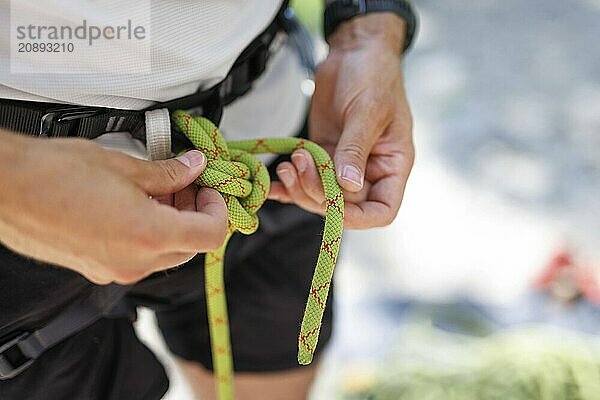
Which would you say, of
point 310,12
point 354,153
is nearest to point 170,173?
point 354,153

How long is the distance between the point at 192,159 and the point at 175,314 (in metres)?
0.48

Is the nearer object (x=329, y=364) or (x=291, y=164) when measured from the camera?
(x=291, y=164)

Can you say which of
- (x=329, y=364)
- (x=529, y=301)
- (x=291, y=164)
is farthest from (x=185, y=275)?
(x=529, y=301)

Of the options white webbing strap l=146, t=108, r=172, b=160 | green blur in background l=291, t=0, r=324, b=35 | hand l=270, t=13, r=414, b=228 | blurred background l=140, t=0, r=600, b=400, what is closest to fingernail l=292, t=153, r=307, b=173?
hand l=270, t=13, r=414, b=228

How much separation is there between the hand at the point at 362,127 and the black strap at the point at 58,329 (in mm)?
190

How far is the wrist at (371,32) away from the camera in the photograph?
851mm

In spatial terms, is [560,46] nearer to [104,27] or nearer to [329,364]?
[329,364]

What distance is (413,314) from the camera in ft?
5.09

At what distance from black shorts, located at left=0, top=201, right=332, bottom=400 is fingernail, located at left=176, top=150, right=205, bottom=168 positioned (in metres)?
0.16

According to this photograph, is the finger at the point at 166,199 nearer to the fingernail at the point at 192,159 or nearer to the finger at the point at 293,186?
the fingernail at the point at 192,159

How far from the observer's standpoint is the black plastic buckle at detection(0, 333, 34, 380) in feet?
2.20

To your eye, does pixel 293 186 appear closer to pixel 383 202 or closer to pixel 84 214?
pixel 383 202

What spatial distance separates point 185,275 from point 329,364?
71 centimetres

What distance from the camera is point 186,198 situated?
24.5 inches
